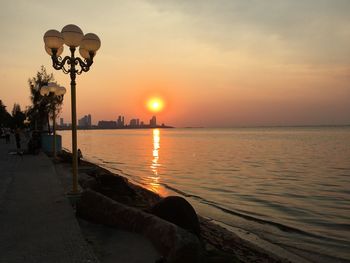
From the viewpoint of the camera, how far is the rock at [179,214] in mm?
6609

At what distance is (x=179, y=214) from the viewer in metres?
6.67

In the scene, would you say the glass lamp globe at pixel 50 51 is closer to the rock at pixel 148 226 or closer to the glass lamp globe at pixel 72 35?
the glass lamp globe at pixel 72 35

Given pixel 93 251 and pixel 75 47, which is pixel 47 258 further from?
pixel 75 47

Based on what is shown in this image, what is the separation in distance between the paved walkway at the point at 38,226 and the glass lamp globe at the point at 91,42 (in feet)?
12.5

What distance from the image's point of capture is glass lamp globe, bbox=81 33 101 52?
885 cm

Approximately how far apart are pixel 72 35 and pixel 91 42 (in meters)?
0.47

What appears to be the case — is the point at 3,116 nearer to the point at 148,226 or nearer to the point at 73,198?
the point at 73,198

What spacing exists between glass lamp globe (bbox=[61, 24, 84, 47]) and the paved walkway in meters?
3.90

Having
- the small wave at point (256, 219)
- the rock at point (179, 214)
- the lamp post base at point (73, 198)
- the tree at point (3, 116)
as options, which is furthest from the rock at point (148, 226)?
the tree at point (3, 116)

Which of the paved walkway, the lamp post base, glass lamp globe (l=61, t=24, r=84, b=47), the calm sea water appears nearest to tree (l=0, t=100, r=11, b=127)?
the calm sea water

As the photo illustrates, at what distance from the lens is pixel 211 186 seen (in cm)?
1823

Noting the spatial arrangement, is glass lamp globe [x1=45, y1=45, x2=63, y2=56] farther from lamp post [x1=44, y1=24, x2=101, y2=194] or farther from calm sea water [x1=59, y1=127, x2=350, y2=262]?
calm sea water [x1=59, y1=127, x2=350, y2=262]

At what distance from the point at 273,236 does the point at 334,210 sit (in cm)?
412

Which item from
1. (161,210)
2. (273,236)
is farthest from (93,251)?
(273,236)
